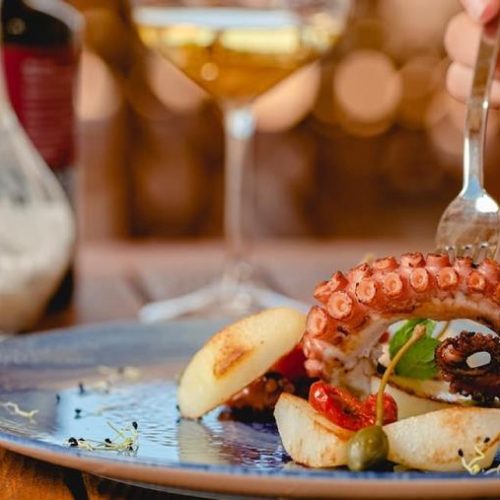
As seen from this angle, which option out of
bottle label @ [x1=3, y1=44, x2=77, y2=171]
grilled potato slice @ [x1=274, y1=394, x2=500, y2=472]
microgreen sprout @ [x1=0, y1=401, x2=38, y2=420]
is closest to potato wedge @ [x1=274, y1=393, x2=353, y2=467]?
grilled potato slice @ [x1=274, y1=394, x2=500, y2=472]

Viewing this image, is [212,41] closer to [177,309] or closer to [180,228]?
[177,309]

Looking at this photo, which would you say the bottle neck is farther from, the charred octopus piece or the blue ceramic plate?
the charred octopus piece

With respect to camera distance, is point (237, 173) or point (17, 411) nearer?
point (17, 411)

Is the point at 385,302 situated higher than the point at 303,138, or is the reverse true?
the point at 385,302

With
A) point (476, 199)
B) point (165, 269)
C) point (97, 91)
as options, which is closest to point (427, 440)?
point (476, 199)

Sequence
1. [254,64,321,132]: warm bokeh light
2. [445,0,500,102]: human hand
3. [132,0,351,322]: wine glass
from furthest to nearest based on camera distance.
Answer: [254,64,321,132]: warm bokeh light
[132,0,351,322]: wine glass
[445,0,500,102]: human hand

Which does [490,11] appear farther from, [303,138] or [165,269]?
[303,138]
